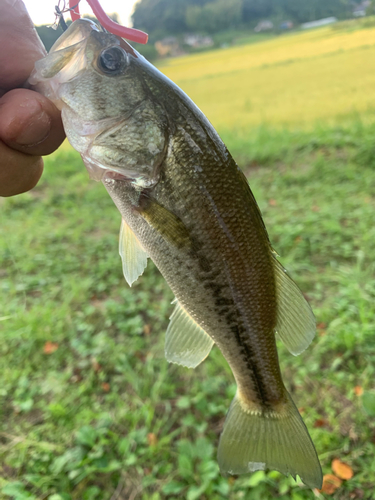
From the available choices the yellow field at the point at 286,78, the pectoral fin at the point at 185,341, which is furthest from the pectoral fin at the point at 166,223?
the yellow field at the point at 286,78

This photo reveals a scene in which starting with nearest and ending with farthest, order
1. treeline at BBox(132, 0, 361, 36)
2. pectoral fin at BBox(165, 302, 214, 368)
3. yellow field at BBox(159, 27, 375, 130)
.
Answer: pectoral fin at BBox(165, 302, 214, 368), treeline at BBox(132, 0, 361, 36), yellow field at BBox(159, 27, 375, 130)

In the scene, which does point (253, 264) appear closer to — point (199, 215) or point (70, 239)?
point (199, 215)

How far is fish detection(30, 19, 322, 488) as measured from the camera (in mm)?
796

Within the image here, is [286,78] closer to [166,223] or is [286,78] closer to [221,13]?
→ [221,13]

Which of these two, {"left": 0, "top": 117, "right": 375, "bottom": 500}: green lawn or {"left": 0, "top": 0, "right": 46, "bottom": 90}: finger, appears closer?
{"left": 0, "top": 0, "right": 46, "bottom": 90}: finger

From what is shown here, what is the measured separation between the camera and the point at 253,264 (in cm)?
84

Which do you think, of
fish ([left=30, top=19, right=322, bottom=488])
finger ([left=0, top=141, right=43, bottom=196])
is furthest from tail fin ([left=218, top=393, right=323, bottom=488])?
finger ([left=0, top=141, right=43, bottom=196])

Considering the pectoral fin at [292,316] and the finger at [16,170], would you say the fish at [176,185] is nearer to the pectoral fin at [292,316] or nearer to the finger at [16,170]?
the pectoral fin at [292,316]

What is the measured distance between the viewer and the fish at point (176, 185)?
0.80 meters

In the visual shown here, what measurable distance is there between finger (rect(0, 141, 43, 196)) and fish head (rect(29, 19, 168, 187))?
0.17m

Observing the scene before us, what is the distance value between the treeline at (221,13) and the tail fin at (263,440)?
13.5 ft

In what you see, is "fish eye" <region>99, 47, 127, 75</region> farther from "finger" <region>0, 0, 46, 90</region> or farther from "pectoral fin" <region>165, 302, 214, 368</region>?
"pectoral fin" <region>165, 302, 214, 368</region>

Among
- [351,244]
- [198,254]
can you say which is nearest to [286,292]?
[198,254]

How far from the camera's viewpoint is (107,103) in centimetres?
82
